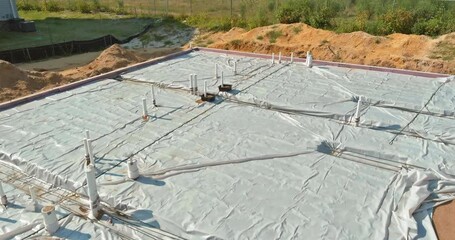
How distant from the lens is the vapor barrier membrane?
3.74m

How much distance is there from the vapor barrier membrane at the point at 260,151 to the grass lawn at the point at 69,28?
36.3 ft

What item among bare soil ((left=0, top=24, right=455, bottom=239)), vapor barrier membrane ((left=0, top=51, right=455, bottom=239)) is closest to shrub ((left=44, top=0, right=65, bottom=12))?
bare soil ((left=0, top=24, right=455, bottom=239))

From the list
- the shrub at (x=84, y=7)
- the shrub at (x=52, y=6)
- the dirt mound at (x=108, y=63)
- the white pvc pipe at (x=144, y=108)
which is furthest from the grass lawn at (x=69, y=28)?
the white pvc pipe at (x=144, y=108)

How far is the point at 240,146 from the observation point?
5.20 m

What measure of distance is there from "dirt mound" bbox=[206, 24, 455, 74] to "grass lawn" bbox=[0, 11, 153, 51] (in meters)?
7.88

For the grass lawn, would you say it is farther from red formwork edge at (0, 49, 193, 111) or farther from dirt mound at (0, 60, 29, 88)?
red formwork edge at (0, 49, 193, 111)

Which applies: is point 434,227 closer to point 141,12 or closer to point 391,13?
point 391,13

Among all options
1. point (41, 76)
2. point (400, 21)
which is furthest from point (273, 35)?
point (41, 76)

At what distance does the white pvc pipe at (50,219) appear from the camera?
3.48 m

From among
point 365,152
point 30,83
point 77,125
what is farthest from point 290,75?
point 30,83

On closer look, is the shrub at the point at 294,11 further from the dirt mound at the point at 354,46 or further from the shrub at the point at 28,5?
the shrub at the point at 28,5

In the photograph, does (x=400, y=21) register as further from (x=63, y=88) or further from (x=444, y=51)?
(x=63, y=88)

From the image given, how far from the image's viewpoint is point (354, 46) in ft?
38.8

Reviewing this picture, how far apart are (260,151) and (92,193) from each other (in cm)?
240
